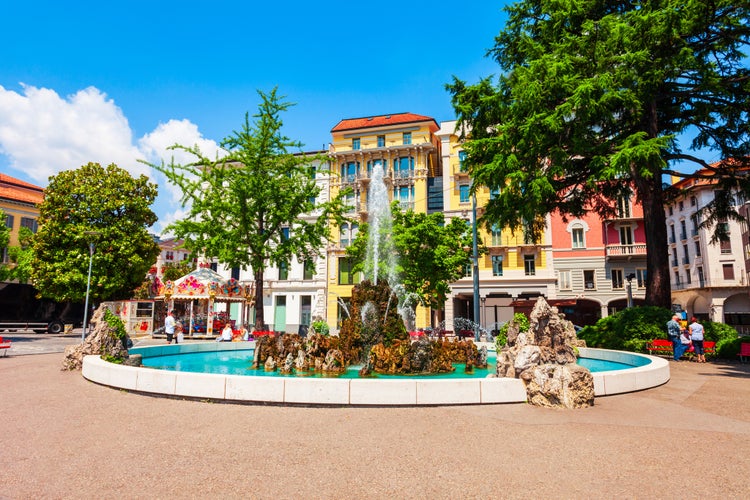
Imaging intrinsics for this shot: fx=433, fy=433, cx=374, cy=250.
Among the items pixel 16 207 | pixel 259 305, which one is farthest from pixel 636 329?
pixel 16 207

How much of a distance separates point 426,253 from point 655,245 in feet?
42.3

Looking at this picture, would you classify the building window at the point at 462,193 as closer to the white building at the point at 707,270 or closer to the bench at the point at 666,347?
the white building at the point at 707,270

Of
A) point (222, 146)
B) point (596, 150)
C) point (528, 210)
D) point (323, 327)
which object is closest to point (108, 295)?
point (222, 146)

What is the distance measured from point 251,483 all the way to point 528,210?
599 inches

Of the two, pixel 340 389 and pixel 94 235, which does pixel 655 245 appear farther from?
pixel 94 235

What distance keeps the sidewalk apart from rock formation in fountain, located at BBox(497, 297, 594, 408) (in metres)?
0.30

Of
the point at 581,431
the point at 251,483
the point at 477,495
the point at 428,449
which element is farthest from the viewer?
the point at 581,431

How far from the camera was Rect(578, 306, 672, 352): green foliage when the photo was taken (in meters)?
15.8

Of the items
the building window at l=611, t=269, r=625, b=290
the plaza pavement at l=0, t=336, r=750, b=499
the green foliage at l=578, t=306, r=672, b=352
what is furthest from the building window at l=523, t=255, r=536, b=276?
the plaza pavement at l=0, t=336, r=750, b=499

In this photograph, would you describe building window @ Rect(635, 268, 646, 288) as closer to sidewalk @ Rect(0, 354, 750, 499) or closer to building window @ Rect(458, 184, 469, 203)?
building window @ Rect(458, 184, 469, 203)

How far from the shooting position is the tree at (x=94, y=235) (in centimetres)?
3097

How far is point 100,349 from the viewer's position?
1193 cm

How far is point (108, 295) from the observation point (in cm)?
3209

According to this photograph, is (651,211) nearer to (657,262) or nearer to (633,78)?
(657,262)
